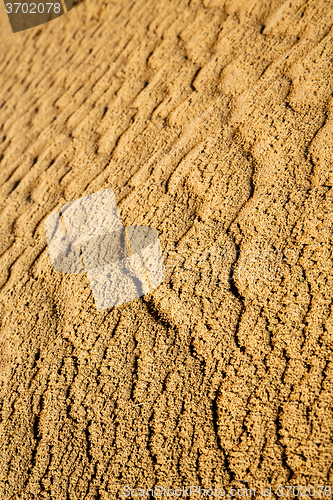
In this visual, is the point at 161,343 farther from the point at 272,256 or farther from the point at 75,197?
the point at 75,197

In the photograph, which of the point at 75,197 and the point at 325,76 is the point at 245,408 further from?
the point at 325,76

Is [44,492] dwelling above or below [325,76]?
below

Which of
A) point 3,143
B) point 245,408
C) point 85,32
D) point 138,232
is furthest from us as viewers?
point 85,32

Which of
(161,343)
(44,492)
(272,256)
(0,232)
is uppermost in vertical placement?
(0,232)

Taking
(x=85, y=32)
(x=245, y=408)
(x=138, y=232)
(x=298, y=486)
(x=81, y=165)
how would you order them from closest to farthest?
(x=298, y=486), (x=245, y=408), (x=138, y=232), (x=81, y=165), (x=85, y=32)

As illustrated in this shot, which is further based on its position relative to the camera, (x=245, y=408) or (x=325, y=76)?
(x=325, y=76)

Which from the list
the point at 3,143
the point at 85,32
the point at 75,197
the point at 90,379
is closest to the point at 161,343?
the point at 90,379
